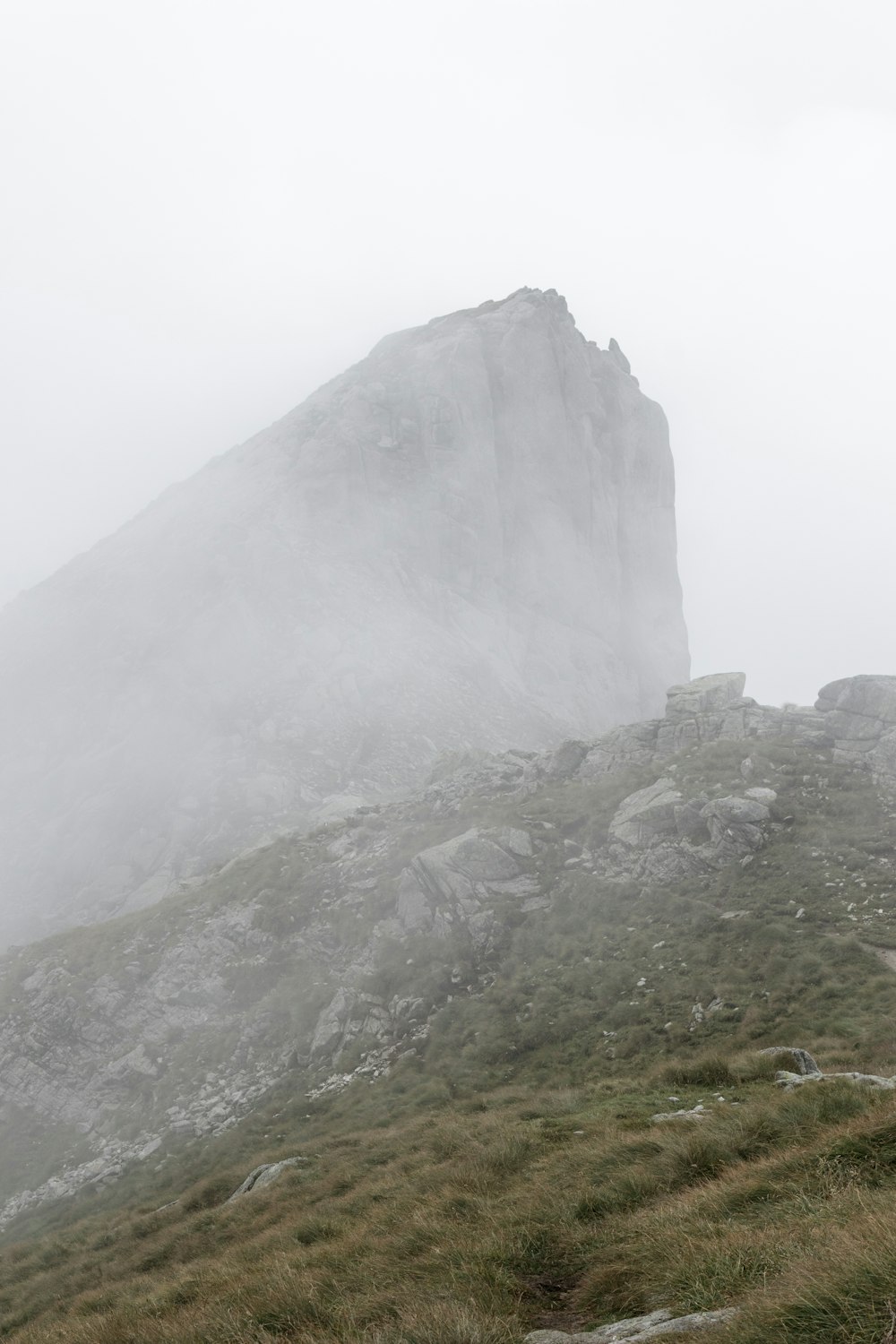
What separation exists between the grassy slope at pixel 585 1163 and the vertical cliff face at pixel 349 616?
120 feet

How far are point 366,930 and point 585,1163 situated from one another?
20.5 metres

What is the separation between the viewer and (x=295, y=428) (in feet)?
353

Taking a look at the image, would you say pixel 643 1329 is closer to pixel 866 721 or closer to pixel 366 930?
pixel 366 930

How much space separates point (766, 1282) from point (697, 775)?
2754 centimetres

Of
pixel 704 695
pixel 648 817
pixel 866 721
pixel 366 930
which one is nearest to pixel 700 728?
pixel 704 695

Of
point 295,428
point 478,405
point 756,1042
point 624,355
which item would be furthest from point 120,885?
point 624,355

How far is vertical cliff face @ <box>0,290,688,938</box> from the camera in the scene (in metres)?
64.6

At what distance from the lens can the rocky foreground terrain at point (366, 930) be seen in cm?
2427

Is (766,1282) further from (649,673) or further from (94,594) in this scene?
(649,673)

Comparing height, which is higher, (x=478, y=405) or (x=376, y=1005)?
(x=478, y=405)

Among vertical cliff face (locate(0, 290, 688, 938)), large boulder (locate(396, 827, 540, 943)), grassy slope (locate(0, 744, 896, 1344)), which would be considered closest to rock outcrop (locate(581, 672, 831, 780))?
grassy slope (locate(0, 744, 896, 1344))

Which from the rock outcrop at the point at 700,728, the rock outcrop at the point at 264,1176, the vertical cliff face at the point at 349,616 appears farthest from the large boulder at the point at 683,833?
the vertical cliff face at the point at 349,616

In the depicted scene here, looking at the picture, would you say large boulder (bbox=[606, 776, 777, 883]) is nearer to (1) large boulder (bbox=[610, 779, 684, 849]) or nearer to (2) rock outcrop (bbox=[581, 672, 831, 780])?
(1) large boulder (bbox=[610, 779, 684, 849])

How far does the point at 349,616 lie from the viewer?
8481 centimetres
